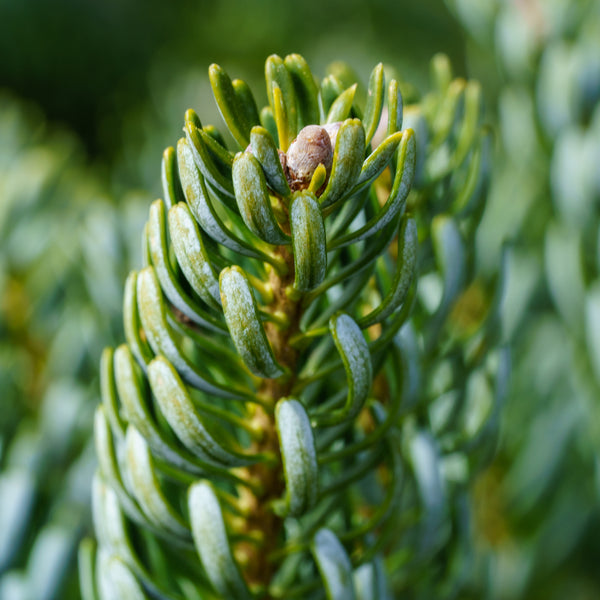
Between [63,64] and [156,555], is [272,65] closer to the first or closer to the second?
[156,555]

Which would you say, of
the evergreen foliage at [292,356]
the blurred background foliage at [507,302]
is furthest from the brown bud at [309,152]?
the blurred background foliage at [507,302]

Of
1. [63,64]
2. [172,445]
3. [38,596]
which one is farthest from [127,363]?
[63,64]

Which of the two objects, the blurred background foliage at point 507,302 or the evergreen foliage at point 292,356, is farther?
the blurred background foliage at point 507,302

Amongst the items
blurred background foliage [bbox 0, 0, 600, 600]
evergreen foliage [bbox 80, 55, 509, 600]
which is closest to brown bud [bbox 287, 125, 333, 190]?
evergreen foliage [bbox 80, 55, 509, 600]

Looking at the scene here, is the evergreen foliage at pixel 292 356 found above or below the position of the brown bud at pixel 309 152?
below

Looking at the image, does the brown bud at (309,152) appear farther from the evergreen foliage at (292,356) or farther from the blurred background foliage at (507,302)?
the blurred background foliage at (507,302)
